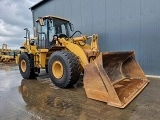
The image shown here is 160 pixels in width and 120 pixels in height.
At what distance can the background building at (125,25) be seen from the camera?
7457mm

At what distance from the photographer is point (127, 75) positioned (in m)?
5.83

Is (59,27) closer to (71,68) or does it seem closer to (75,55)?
(75,55)

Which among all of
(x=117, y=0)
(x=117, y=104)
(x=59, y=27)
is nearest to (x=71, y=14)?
(x=117, y=0)

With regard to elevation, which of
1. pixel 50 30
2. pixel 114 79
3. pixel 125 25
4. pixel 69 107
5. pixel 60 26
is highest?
pixel 125 25

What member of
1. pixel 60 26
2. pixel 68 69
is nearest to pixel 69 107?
pixel 68 69

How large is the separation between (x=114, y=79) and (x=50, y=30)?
9.92 feet

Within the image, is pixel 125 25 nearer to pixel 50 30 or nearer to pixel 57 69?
pixel 50 30

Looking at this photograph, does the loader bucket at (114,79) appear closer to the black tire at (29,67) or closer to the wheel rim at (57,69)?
the wheel rim at (57,69)

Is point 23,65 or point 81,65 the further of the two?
point 23,65

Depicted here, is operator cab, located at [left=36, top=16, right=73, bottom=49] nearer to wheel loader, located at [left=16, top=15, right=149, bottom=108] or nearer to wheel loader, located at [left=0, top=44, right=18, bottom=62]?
wheel loader, located at [left=16, top=15, right=149, bottom=108]

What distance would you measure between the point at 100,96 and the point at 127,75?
2.07 meters

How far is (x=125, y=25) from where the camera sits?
8.31 meters

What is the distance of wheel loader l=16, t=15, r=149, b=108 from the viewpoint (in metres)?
4.08

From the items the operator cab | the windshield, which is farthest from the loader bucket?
the windshield
